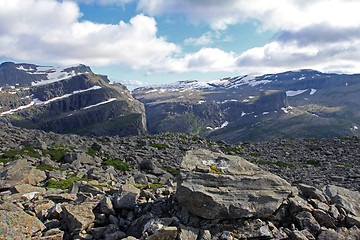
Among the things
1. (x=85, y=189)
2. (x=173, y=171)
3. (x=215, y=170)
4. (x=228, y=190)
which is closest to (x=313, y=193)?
(x=228, y=190)

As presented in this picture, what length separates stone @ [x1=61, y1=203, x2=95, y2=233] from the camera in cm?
1052

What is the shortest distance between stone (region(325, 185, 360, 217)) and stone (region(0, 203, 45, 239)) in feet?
53.3

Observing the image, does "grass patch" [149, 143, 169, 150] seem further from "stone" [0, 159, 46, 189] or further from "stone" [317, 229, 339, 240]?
"stone" [317, 229, 339, 240]

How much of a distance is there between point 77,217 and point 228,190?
26.5ft

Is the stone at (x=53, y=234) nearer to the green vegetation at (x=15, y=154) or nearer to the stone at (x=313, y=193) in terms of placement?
the stone at (x=313, y=193)

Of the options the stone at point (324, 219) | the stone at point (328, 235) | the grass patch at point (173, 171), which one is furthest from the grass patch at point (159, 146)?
the stone at point (328, 235)

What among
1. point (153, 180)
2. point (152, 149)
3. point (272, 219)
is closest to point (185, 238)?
point (272, 219)

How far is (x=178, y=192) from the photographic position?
11.7 meters

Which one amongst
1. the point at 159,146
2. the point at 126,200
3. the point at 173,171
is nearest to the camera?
the point at 126,200

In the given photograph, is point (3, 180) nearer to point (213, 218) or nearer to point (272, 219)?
point (213, 218)

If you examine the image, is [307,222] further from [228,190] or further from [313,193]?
[228,190]

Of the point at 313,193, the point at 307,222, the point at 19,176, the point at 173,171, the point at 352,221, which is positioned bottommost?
the point at 173,171

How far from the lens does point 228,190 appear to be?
11531 millimetres

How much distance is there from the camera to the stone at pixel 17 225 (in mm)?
9203
